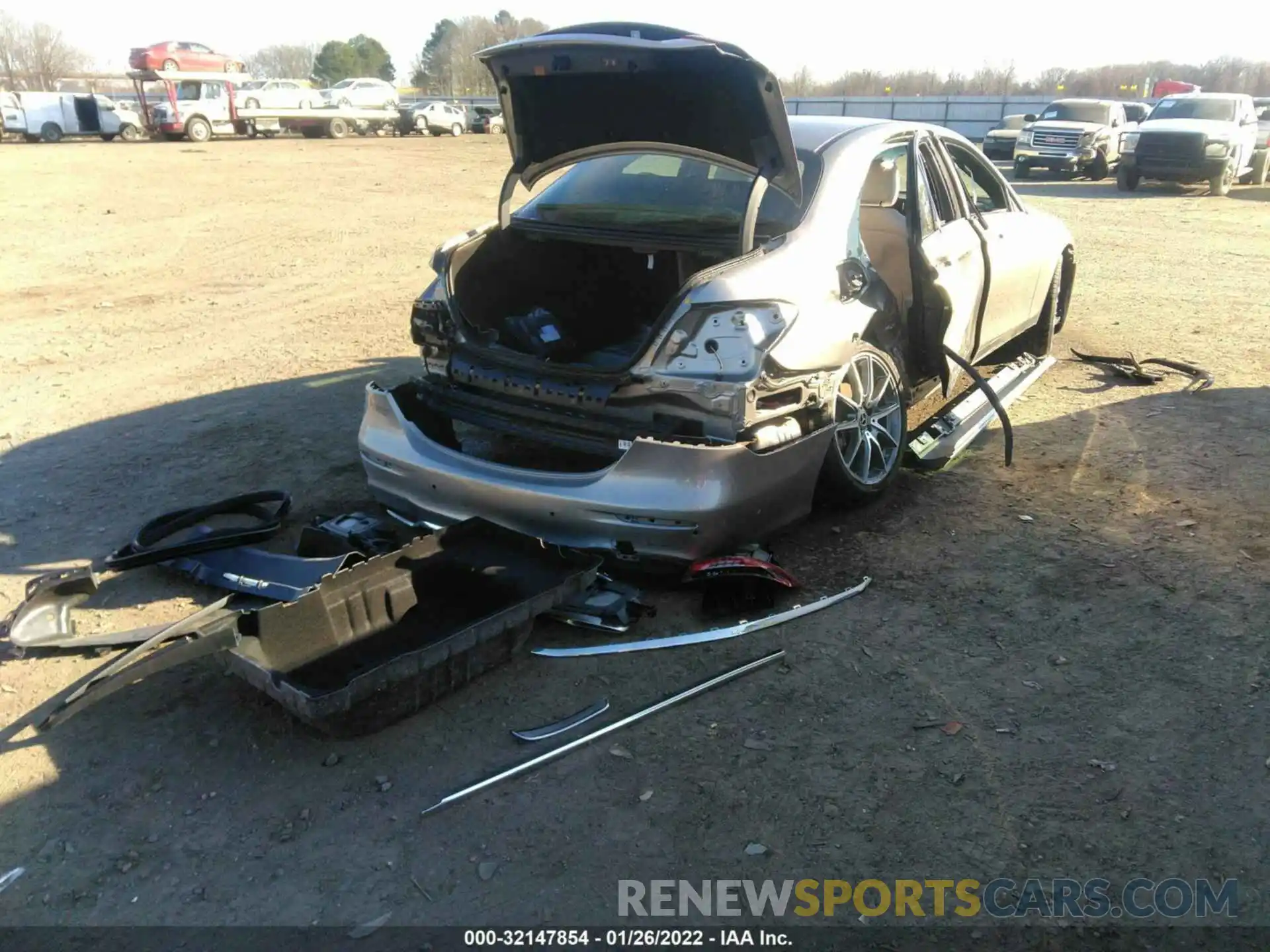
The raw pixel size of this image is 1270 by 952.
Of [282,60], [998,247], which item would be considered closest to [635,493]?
[998,247]

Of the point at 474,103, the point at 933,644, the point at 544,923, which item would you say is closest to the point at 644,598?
the point at 933,644

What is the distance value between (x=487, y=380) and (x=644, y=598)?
1177 mm

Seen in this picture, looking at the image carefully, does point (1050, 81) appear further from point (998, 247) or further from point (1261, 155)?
point (998, 247)

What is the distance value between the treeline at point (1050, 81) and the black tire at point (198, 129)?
45.2 m

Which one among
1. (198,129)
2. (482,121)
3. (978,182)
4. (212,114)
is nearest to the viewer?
(978,182)

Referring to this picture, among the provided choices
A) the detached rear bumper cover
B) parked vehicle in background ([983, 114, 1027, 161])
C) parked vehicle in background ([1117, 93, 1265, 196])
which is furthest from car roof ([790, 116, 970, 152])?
parked vehicle in background ([983, 114, 1027, 161])

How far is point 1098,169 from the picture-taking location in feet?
76.9

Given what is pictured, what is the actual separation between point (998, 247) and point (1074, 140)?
19847 mm

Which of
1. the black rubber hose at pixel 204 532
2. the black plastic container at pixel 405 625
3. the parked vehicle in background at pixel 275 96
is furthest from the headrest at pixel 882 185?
the parked vehicle in background at pixel 275 96

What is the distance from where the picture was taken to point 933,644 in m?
3.66

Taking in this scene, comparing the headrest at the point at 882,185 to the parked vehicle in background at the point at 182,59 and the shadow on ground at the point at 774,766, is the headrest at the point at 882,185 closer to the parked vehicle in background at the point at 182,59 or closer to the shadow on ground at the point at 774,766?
the shadow on ground at the point at 774,766

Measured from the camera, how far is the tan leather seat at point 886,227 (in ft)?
16.0

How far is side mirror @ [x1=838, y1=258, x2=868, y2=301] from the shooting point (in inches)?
169

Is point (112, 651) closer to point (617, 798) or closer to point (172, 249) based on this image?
point (617, 798)
